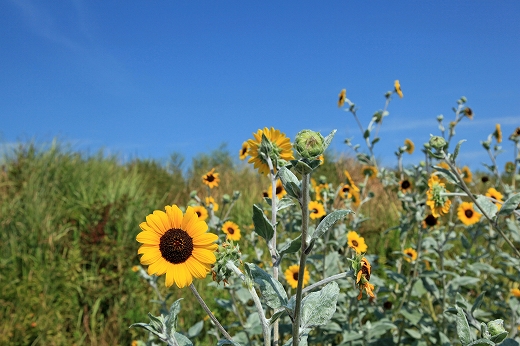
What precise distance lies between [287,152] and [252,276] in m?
0.82

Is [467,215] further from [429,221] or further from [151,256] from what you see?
[151,256]

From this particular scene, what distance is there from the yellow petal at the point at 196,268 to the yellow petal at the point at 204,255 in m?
0.01

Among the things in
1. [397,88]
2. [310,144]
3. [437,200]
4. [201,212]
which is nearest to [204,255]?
[310,144]

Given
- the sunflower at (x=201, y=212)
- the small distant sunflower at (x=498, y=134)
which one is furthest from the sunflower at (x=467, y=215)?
the sunflower at (x=201, y=212)

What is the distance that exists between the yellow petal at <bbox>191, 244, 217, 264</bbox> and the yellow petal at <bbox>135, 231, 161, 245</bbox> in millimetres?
113

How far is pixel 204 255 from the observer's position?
124cm

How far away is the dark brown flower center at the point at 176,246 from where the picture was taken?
4.10 ft

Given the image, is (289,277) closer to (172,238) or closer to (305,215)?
(172,238)

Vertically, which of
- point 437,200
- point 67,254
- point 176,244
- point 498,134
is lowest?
point 176,244

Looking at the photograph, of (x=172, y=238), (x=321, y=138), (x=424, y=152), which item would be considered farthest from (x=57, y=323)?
(x=321, y=138)

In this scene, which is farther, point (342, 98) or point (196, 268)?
point (342, 98)

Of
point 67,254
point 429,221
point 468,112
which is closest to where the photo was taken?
point 429,221

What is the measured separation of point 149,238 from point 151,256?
0.17ft

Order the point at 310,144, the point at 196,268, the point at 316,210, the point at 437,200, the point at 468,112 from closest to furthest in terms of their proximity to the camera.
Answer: the point at 310,144
the point at 196,268
the point at 437,200
the point at 316,210
the point at 468,112
